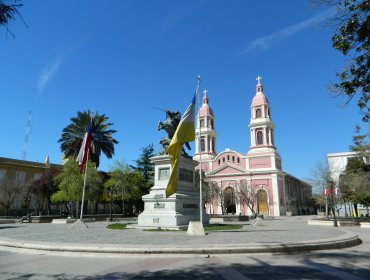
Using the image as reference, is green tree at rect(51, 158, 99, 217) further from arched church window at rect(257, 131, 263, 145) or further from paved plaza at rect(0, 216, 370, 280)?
arched church window at rect(257, 131, 263, 145)

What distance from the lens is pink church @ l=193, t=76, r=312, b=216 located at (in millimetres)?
67250

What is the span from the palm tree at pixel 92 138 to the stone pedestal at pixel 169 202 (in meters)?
23.2

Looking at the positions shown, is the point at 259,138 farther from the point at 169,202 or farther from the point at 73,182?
the point at 169,202

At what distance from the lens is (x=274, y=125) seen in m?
74.1

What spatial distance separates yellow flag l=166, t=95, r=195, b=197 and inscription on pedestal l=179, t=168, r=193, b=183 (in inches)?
137

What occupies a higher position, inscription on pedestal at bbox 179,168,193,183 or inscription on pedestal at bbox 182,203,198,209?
inscription on pedestal at bbox 179,168,193,183

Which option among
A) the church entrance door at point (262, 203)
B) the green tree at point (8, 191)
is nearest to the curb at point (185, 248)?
the green tree at point (8, 191)

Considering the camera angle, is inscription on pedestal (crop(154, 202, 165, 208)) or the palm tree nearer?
inscription on pedestal (crop(154, 202, 165, 208))

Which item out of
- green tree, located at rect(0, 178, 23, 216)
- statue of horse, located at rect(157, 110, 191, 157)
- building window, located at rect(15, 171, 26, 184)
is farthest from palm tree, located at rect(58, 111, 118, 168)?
statue of horse, located at rect(157, 110, 191, 157)

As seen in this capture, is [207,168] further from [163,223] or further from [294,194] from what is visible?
[163,223]

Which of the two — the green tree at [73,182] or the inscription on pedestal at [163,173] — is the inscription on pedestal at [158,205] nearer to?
the inscription on pedestal at [163,173]

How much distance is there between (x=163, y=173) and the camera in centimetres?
1891

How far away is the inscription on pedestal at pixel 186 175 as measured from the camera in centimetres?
1877

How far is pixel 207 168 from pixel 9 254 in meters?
71.0
